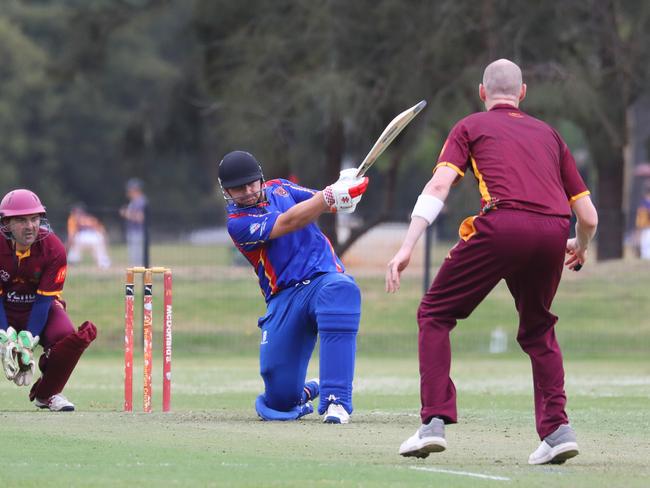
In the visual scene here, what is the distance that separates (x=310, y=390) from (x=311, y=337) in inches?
19.6

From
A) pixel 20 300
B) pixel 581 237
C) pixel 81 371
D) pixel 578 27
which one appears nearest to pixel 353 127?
pixel 578 27

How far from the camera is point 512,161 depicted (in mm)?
7590

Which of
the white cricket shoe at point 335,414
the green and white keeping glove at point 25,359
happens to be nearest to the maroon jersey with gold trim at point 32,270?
the green and white keeping glove at point 25,359

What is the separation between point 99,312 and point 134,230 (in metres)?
1.41

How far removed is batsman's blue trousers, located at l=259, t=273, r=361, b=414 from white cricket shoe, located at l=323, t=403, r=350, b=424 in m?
0.04

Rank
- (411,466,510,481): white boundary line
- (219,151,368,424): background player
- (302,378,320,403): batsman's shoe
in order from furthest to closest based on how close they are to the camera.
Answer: (302,378,320,403): batsman's shoe, (219,151,368,424): background player, (411,466,510,481): white boundary line

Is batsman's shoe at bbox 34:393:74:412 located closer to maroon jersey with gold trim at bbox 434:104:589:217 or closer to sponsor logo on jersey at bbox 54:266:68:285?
sponsor logo on jersey at bbox 54:266:68:285

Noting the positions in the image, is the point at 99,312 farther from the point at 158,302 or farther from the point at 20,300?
the point at 20,300

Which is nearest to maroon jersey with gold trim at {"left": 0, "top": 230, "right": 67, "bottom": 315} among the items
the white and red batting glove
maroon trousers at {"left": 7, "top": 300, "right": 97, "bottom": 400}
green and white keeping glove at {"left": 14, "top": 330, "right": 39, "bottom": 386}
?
maroon trousers at {"left": 7, "top": 300, "right": 97, "bottom": 400}

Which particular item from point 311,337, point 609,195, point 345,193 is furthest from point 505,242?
point 609,195

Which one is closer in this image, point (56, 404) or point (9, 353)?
point (9, 353)

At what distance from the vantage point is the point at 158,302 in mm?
22812

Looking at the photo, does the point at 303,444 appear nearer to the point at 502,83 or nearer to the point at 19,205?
the point at 502,83

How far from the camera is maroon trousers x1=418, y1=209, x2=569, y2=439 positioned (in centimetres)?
750
